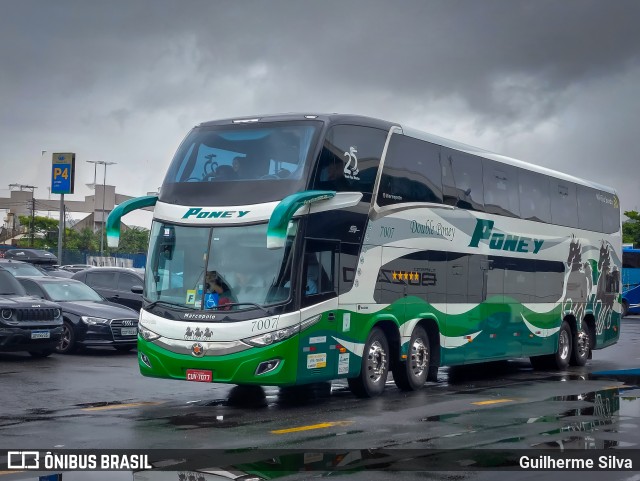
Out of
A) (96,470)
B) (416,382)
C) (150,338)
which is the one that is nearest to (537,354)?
(416,382)

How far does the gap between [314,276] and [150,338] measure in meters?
2.43

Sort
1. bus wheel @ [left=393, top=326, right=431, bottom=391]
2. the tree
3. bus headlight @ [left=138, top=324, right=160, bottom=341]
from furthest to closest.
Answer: the tree, bus wheel @ [left=393, top=326, right=431, bottom=391], bus headlight @ [left=138, top=324, right=160, bottom=341]

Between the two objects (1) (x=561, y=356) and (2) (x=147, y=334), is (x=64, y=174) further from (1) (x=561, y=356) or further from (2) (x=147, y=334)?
(2) (x=147, y=334)

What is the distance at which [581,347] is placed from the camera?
2353cm

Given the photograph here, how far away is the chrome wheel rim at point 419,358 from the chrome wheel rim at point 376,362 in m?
0.86

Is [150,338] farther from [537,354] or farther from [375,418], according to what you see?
[537,354]

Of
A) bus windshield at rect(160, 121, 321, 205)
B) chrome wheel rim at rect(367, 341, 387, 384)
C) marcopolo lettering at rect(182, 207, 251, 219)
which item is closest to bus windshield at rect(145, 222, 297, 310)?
marcopolo lettering at rect(182, 207, 251, 219)

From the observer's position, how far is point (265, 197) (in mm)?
13914

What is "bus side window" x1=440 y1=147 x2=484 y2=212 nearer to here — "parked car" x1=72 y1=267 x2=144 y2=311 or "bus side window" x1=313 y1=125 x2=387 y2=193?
"bus side window" x1=313 y1=125 x2=387 y2=193

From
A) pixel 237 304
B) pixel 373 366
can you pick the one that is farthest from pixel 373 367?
pixel 237 304

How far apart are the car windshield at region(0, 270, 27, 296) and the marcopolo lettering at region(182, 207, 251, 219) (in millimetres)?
7631

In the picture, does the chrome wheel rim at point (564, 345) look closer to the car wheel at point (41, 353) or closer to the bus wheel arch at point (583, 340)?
the bus wheel arch at point (583, 340)

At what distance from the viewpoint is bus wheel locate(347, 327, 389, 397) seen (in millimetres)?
15258

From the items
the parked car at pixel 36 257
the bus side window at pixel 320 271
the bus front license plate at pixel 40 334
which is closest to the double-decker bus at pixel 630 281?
the parked car at pixel 36 257
